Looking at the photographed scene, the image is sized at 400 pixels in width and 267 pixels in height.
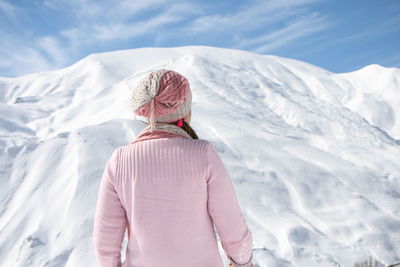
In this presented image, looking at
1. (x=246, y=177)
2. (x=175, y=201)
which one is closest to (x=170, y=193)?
(x=175, y=201)

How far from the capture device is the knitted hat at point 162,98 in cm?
106

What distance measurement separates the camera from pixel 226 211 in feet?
3.47

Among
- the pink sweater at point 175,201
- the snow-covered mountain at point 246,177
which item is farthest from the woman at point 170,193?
the snow-covered mountain at point 246,177

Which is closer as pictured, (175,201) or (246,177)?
(175,201)

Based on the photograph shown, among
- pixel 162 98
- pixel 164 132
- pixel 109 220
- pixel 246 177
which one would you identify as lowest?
pixel 246 177

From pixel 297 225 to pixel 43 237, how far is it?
246 cm

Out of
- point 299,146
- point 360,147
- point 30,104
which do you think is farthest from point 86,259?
point 30,104

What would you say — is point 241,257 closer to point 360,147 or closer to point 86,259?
point 86,259

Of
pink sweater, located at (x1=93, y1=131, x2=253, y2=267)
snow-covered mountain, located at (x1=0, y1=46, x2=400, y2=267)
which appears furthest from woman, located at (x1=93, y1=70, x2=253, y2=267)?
snow-covered mountain, located at (x1=0, y1=46, x2=400, y2=267)

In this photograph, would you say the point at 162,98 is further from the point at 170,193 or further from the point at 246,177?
the point at 246,177

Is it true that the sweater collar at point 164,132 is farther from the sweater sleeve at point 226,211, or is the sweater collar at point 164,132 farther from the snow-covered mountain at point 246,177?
the snow-covered mountain at point 246,177

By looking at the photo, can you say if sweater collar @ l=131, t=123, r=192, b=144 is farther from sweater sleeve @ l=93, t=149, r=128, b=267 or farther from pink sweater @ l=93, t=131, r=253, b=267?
sweater sleeve @ l=93, t=149, r=128, b=267

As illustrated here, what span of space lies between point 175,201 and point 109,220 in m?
0.24

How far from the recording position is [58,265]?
3.11 metres
